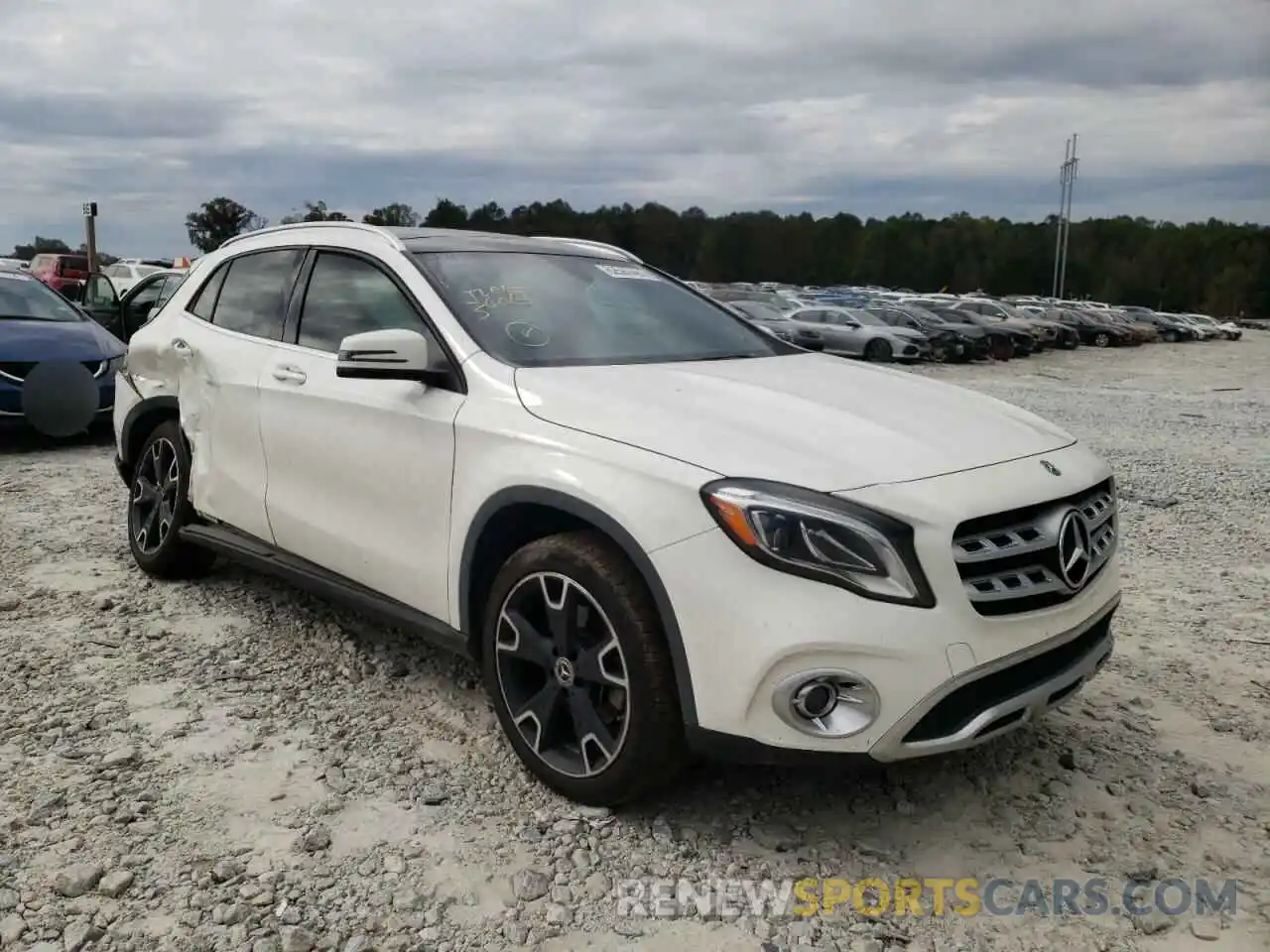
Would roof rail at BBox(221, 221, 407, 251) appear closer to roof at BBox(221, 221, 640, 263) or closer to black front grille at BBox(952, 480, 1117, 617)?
roof at BBox(221, 221, 640, 263)

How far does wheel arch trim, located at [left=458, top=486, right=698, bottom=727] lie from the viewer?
264 cm

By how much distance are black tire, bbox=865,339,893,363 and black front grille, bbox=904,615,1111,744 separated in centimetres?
2075

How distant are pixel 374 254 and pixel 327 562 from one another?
1.13m

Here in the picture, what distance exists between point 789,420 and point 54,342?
7945mm

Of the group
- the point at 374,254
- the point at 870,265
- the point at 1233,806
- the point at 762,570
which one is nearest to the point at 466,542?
the point at 762,570

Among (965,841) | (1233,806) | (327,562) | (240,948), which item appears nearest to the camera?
(240,948)

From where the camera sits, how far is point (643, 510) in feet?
8.77

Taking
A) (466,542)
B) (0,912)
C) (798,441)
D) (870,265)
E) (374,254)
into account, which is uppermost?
(870,265)

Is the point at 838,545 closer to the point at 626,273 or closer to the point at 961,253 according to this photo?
the point at 626,273

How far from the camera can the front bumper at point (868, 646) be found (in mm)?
2471

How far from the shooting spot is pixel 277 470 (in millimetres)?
4000

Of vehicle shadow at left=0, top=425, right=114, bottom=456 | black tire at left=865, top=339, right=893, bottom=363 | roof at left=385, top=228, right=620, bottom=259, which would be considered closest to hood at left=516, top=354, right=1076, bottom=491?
roof at left=385, top=228, right=620, bottom=259

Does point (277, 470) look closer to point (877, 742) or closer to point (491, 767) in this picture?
point (491, 767)

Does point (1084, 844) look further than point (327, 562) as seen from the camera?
No
